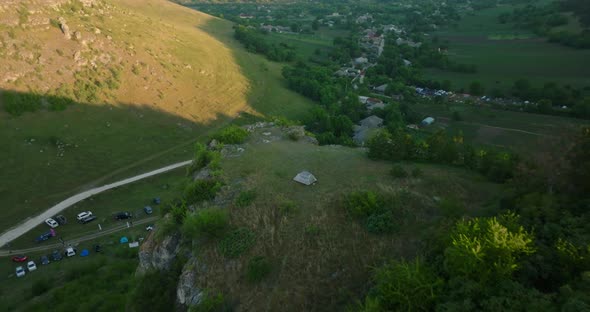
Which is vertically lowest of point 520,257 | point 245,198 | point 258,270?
point 258,270

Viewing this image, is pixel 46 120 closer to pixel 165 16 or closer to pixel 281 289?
pixel 281 289

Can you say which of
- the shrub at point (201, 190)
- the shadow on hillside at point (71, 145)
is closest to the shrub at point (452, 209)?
the shrub at point (201, 190)

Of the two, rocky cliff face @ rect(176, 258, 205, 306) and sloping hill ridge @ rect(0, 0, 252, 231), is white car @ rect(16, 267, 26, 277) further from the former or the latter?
rocky cliff face @ rect(176, 258, 205, 306)

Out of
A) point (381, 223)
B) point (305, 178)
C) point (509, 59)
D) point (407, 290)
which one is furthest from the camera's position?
point (509, 59)

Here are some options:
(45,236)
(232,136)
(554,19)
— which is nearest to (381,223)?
(232,136)

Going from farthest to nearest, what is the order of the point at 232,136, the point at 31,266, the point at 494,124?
1. the point at 494,124
2. the point at 232,136
3. the point at 31,266

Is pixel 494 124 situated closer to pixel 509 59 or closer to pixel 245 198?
pixel 509 59

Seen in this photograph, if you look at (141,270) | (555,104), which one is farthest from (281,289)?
(555,104)

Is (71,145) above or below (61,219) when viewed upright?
above
